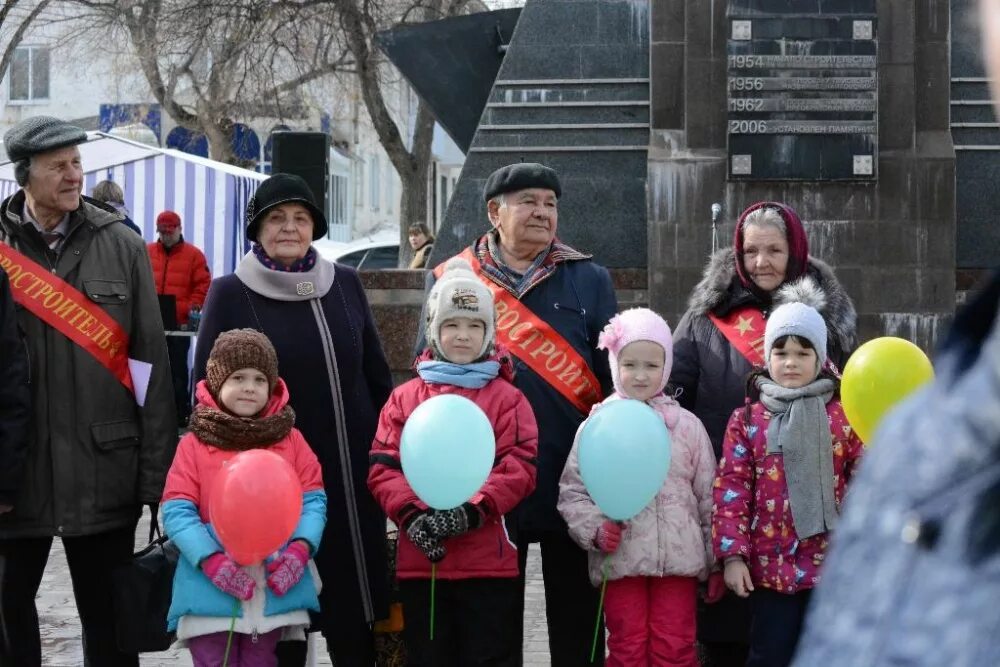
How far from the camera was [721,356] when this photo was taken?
5.71 meters

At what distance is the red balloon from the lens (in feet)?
16.1

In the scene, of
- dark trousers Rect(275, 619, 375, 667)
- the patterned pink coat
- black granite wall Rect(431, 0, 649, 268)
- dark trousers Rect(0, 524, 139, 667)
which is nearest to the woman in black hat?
dark trousers Rect(275, 619, 375, 667)

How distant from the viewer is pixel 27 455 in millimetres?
5223

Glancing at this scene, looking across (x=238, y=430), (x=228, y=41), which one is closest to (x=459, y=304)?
(x=238, y=430)

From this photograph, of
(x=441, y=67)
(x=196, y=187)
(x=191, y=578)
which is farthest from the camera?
(x=196, y=187)

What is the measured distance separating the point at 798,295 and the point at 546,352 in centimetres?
92

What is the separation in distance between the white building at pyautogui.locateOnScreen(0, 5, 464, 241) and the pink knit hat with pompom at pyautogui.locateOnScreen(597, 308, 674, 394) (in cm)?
2432

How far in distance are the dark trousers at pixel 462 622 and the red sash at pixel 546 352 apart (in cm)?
76

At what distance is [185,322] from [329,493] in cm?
819

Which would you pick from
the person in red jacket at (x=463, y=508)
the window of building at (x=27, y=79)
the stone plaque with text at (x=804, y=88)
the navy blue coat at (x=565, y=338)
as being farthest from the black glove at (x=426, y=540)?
the window of building at (x=27, y=79)

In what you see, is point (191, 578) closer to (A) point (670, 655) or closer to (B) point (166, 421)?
(B) point (166, 421)

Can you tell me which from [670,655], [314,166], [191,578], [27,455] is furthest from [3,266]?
[314,166]

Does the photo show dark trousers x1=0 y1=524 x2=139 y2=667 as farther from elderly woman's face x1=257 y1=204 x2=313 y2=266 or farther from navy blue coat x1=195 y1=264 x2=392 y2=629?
elderly woman's face x1=257 y1=204 x2=313 y2=266

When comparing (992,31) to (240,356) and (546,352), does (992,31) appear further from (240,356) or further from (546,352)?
(546,352)
